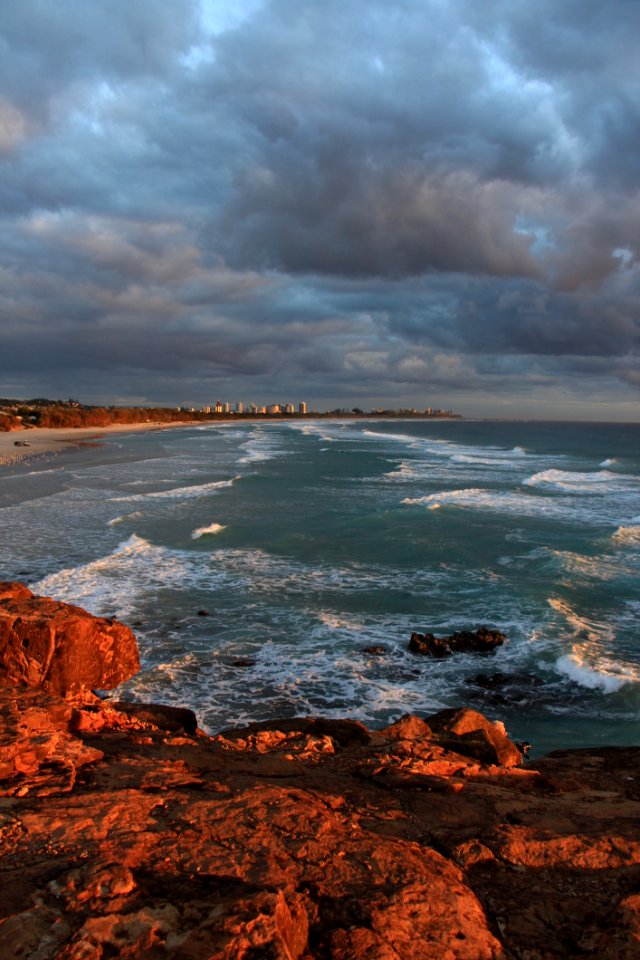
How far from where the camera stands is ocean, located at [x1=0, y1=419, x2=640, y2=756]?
10.6 metres

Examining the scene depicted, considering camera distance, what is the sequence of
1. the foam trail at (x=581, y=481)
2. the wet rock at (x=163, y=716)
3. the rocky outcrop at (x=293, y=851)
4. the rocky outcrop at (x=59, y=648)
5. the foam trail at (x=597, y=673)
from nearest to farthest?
the rocky outcrop at (x=293, y=851)
the wet rock at (x=163, y=716)
the rocky outcrop at (x=59, y=648)
the foam trail at (x=597, y=673)
the foam trail at (x=581, y=481)

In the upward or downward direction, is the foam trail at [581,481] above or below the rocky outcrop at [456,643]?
above

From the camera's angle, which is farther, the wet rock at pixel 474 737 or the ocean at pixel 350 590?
the ocean at pixel 350 590

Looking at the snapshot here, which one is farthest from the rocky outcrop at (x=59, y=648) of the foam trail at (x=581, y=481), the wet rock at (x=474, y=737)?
the foam trail at (x=581, y=481)

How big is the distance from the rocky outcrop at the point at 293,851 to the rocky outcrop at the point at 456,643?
5627 millimetres

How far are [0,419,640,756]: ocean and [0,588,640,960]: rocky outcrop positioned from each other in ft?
11.3

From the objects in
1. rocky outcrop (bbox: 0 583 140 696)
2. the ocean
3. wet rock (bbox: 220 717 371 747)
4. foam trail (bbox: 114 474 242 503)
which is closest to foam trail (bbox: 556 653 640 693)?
the ocean

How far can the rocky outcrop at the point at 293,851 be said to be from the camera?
3.20 meters

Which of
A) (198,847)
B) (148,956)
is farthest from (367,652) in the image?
(148,956)

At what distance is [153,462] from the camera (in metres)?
47.7

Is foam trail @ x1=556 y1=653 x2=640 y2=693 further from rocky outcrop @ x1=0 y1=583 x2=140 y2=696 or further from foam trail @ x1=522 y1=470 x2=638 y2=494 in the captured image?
foam trail @ x1=522 y1=470 x2=638 y2=494

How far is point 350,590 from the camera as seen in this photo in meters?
16.4

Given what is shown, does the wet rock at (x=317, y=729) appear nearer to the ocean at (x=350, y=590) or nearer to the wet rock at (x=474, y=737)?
the wet rock at (x=474, y=737)

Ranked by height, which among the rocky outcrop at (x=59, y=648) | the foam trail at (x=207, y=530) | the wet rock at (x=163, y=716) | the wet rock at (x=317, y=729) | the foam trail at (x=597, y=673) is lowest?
the foam trail at (x=597, y=673)
